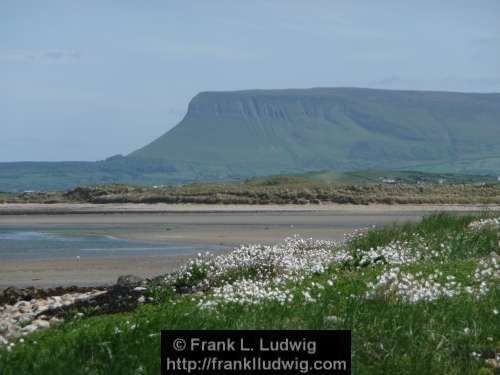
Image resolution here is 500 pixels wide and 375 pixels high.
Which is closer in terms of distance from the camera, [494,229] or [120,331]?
[120,331]

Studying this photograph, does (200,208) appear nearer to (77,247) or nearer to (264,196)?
(264,196)

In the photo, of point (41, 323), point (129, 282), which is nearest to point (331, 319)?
point (41, 323)

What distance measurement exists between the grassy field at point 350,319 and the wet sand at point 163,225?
7.97 meters

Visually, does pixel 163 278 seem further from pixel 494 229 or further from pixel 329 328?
pixel 329 328

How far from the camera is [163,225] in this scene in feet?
127

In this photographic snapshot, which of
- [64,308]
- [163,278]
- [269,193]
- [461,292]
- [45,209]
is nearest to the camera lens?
[461,292]

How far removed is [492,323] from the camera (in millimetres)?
9180

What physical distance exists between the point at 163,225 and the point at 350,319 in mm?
29866

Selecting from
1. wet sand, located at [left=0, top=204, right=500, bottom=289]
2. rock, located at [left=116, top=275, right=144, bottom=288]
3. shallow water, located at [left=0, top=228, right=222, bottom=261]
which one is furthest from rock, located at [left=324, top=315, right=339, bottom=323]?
shallow water, located at [left=0, top=228, right=222, bottom=261]

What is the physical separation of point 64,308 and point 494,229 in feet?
22.7

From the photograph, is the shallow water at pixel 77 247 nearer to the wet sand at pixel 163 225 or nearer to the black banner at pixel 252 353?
the wet sand at pixel 163 225

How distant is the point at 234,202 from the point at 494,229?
3837 centimetres

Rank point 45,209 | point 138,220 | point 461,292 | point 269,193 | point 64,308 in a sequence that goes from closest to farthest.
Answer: point 461,292 < point 64,308 < point 138,220 < point 45,209 < point 269,193

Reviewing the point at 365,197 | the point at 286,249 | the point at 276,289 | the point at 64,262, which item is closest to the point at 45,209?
the point at 365,197
